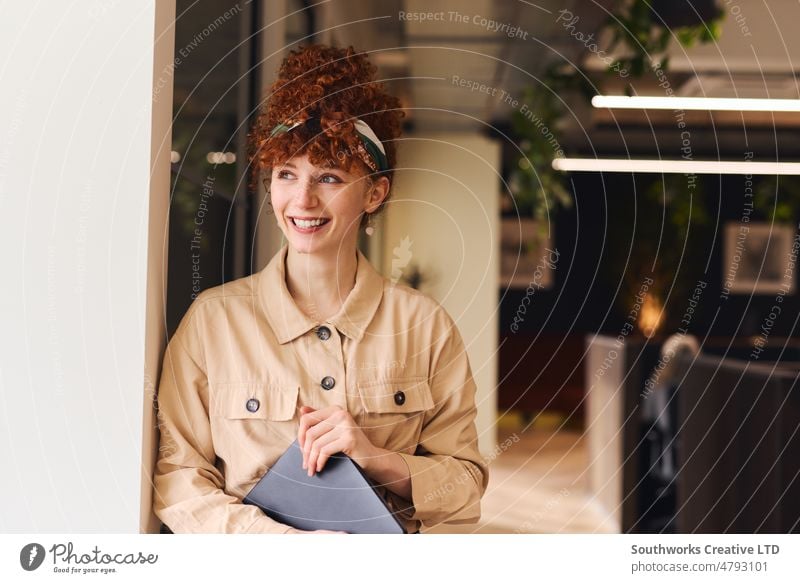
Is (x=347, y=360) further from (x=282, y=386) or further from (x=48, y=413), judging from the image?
(x=48, y=413)

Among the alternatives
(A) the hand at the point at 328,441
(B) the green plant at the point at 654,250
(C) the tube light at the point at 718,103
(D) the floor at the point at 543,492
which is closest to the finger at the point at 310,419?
(A) the hand at the point at 328,441

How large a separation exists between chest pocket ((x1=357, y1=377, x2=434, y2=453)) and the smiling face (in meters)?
0.13

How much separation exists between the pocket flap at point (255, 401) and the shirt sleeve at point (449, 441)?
0.13m

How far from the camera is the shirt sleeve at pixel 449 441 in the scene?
2.52 feet

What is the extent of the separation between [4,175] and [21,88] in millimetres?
82

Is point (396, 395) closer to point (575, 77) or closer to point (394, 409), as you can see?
point (394, 409)

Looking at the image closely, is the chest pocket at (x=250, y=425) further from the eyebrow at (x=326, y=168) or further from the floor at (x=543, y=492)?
the floor at (x=543, y=492)

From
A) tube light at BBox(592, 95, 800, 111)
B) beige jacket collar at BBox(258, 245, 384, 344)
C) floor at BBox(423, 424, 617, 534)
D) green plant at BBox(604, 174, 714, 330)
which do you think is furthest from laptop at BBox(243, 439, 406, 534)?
green plant at BBox(604, 174, 714, 330)

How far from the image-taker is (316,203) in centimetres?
73

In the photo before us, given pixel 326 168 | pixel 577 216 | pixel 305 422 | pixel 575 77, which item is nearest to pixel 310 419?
pixel 305 422

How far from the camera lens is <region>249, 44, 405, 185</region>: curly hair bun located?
73cm

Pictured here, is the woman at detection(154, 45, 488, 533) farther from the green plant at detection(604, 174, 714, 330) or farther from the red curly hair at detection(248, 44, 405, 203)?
the green plant at detection(604, 174, 714, 330)

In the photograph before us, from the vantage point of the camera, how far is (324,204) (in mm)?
736
